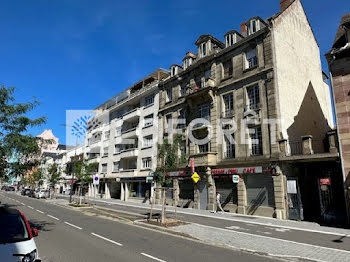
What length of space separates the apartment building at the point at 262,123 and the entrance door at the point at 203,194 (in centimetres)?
9

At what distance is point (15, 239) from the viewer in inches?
210

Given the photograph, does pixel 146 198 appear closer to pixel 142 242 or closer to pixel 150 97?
pixel 150 97

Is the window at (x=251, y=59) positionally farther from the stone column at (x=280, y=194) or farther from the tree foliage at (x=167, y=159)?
the tree foliage at (x=167, y=159)

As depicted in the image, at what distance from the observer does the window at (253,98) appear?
69.3 ft

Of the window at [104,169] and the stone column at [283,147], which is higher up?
the stone column at [283,147]

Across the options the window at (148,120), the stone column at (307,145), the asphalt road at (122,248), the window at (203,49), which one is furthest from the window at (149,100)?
the asphalt road at (122,248)

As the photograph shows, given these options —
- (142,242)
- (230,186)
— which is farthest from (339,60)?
(142,242)

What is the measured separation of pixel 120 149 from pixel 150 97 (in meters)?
9.85

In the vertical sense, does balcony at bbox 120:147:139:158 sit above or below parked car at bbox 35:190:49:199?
above

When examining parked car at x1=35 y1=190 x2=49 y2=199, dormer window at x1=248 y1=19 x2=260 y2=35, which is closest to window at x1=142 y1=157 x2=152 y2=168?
dormer window at x1=248 y1=19 x2=260 y2=35

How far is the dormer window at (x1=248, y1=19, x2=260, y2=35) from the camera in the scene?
72.7ft

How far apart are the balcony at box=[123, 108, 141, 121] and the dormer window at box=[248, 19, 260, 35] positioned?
17869 mm

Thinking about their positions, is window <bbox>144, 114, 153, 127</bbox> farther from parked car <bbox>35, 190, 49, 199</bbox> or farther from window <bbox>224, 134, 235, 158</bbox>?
parked car <bbox>35, 190, 49, 199</bbox>

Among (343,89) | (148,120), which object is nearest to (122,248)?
(343,89)
